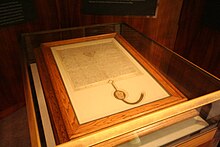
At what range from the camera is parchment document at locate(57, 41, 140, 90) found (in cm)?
81

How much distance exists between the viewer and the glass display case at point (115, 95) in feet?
1.86

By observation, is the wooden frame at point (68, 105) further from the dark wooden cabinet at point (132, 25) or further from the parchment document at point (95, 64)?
the dark wooden cabinet at point (132, 25)

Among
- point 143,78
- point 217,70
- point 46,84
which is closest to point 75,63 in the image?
point 46,84

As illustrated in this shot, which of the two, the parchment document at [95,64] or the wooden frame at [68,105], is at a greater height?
the parchment document at [95,64]

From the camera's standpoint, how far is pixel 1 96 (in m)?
1.31

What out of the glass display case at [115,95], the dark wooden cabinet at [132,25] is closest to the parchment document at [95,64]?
the glass display case at [115,95]

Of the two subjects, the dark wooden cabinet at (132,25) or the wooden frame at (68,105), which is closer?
the wooden frame at (68,105)

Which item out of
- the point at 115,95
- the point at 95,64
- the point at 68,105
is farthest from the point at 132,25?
the point at 68,105

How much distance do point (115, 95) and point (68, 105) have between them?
0.58 ft

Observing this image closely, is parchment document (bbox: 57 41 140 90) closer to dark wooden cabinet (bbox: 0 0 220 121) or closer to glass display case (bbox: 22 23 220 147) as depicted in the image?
glass display case (bbox: 22 23 220 147)

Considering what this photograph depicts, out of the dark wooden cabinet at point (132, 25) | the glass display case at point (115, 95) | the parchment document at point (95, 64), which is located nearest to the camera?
the glass display case at point (115, 95)

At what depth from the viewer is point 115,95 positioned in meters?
0.73

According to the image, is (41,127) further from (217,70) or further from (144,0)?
(217,70)

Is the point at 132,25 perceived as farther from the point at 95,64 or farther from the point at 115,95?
the point at 115,95
